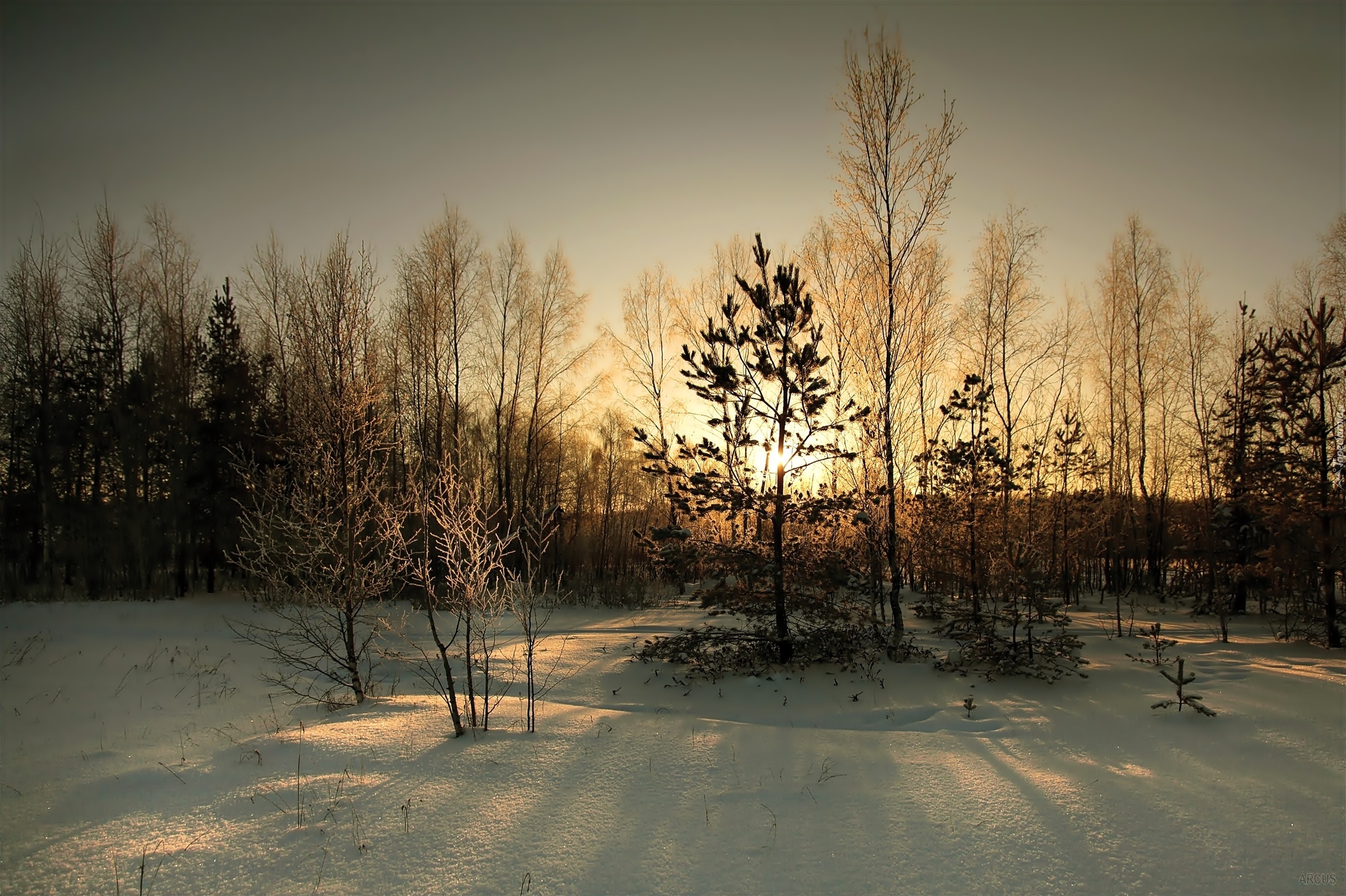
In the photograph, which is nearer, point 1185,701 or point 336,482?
point 1185,701

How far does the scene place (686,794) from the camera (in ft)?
13.9

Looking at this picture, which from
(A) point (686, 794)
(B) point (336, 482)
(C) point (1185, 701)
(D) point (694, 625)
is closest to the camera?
(A) point (686, 794)

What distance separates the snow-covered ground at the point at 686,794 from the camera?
127 inches

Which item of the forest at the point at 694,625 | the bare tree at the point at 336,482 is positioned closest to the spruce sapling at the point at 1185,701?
the forest at the point at 694,625

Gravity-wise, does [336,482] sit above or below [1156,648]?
above

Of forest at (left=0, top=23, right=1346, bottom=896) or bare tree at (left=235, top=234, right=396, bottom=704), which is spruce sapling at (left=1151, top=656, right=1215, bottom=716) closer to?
forest at (left=0, top=23, right=1346, bottom=896)

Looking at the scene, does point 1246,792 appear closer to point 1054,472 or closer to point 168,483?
point 1054,472

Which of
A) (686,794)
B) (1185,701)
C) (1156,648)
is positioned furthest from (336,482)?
(1156,648)

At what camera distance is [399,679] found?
31.5 ft

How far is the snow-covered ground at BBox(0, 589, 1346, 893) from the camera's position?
3.23m

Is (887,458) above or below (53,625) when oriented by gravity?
above

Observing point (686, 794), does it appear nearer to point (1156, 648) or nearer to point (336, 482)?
point (336, 482)

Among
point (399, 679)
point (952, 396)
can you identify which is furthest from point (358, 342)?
point (952, 396)

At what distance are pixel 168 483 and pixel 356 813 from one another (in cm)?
1926
